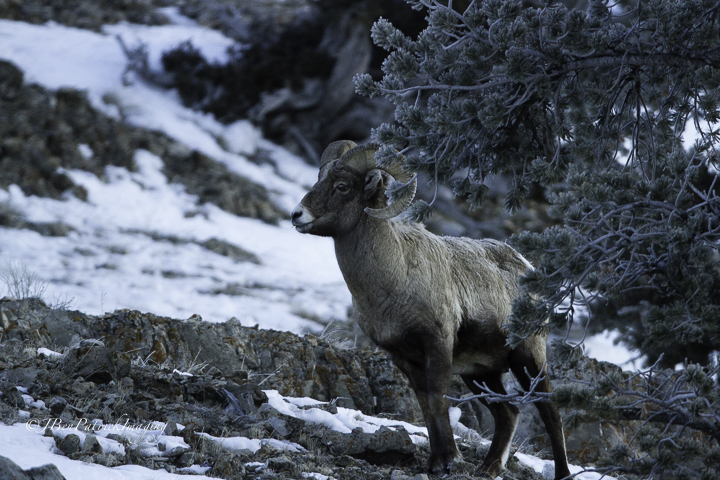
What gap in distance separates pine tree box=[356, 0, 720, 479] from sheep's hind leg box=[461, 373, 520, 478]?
173 cm

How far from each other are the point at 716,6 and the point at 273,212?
1381 cm

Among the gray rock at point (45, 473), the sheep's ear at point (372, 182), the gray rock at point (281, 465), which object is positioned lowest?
the gray rock at point (45, 473)

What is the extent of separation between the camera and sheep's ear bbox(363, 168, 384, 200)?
6.35 meters

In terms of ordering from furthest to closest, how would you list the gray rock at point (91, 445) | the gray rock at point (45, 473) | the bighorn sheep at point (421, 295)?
the bighorn sheep at point (421, 295)
the gray rock at point (91, 445)
the gray rock at point (45, 473)

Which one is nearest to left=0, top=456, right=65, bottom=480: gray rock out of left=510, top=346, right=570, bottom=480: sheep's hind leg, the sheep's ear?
the sheep's ear

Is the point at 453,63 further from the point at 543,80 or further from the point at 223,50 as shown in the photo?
the point at 223,50

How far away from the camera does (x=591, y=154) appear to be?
18.0 ft

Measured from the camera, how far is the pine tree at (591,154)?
412cm

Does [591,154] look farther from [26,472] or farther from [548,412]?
[26,472]

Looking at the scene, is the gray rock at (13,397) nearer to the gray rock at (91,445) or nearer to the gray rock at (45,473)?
the gray rock at (91,445)

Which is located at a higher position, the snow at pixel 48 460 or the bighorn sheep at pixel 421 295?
the bighorn sheep at pixel 421 295

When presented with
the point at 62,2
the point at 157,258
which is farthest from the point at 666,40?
the point at 62,2

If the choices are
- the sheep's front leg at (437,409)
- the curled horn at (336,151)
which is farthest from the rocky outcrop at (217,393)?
the curled horn at (336,151)

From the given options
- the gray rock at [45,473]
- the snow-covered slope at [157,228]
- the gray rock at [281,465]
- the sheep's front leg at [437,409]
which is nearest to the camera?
the gray rock at [45,473]
